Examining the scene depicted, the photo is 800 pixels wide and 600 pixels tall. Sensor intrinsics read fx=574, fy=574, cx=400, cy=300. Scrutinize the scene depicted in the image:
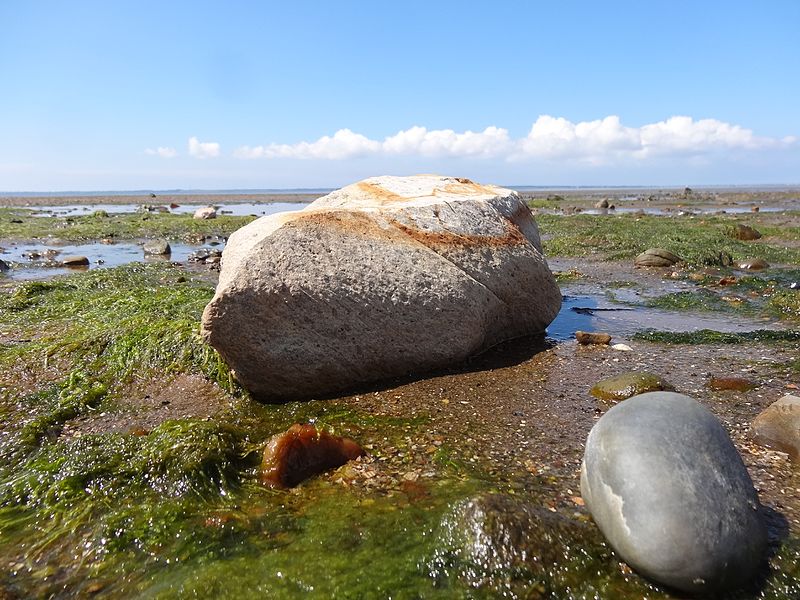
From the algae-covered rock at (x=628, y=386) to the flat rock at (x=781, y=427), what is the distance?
39.6 inches

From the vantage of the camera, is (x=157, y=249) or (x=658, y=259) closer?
(x=658, y=259)

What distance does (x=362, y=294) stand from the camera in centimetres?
612

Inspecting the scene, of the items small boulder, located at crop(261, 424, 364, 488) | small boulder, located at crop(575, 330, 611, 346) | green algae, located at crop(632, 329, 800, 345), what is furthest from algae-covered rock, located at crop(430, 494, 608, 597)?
green algae, located at crop(632, 329, 800, 345)

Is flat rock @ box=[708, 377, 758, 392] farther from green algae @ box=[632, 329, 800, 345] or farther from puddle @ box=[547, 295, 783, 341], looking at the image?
puddle @ box=[547, 295, 783, 341]

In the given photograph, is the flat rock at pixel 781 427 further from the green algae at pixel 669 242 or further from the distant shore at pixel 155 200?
the distant shore at pixel 155 200

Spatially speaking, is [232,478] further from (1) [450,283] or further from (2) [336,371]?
(1) [450,283]

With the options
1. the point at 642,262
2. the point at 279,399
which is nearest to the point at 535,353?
the point at 279,399

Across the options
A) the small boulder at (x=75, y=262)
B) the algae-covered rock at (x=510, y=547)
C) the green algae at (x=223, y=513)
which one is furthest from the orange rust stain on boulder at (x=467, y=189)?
the small boulder at (x=75, y=262)

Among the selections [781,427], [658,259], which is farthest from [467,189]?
[658,259]

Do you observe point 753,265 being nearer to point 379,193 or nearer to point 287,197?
point 379,193

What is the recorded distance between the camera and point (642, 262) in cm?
1401

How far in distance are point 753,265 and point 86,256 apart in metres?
18.2

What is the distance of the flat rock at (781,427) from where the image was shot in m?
4.43

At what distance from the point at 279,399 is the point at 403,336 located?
1.48 meters
